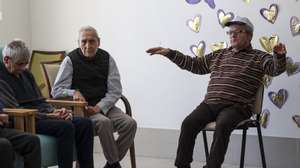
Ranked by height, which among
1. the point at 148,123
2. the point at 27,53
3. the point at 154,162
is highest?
the point at 27,53

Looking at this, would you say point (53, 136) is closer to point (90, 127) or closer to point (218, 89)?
point (90, 127)

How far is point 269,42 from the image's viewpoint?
165 inches

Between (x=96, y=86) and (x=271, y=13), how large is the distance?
4.97 feet

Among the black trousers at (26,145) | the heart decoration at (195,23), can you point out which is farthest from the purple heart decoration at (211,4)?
the black trousers at (26,145)

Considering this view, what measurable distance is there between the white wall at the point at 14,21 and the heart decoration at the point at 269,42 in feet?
7.37

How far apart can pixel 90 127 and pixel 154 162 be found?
1.21 m

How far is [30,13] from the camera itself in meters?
5.05

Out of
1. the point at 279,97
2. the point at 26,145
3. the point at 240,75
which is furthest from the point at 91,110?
the point at 279,97

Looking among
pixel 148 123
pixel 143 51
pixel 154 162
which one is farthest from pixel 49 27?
pixel 154 162

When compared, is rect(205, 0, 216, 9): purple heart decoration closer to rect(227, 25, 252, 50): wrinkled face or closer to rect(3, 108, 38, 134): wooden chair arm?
rect(227, 25, 252, 50): wrinkled face

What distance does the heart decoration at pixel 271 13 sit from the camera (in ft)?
13.6

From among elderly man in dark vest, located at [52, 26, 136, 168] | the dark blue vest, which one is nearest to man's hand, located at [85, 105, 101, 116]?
elderly man in dark vest, located at [52, 26, 136, 168]

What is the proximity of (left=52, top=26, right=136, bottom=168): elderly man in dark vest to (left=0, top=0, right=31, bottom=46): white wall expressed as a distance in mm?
1111

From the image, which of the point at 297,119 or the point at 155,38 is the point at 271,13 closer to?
the point at 297,119
